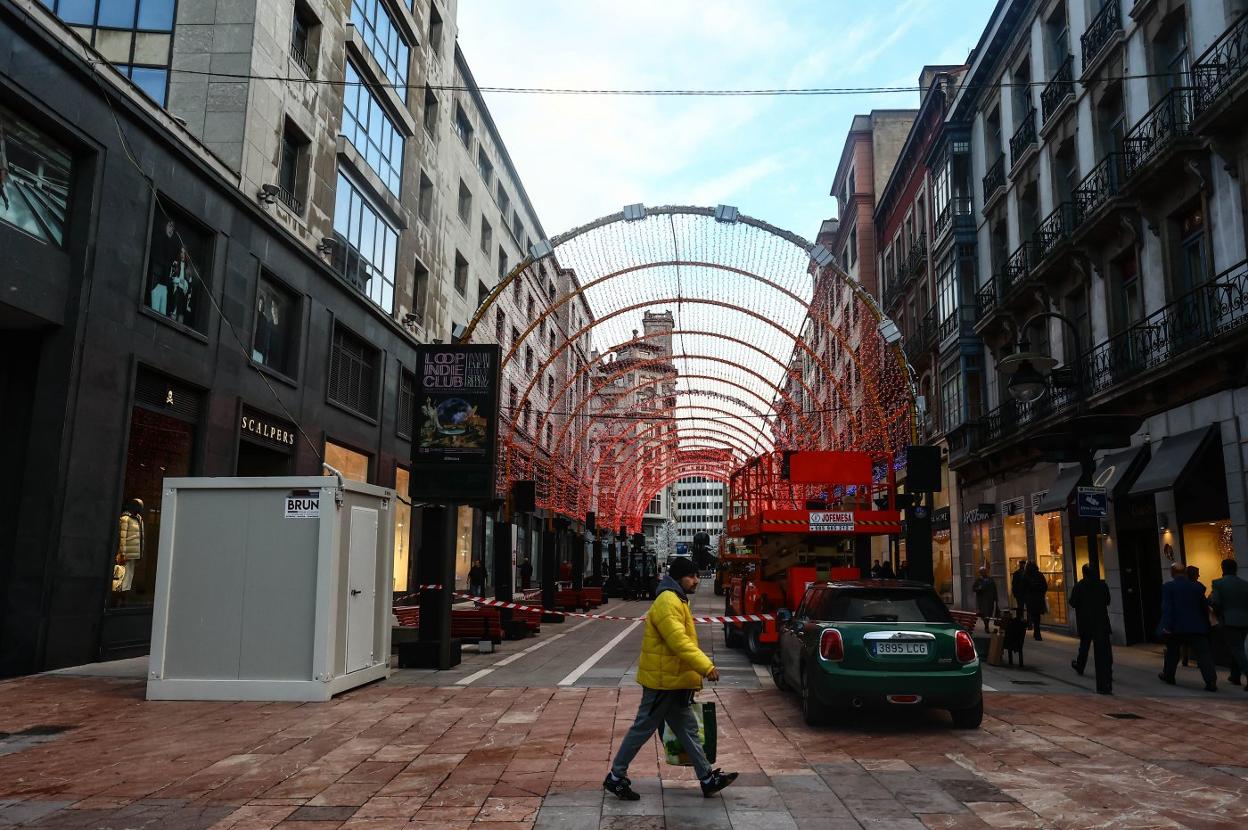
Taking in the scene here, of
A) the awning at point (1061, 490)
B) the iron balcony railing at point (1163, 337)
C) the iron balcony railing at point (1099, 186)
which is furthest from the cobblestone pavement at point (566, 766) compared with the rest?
the iron balcony railing at point (1099, 186)

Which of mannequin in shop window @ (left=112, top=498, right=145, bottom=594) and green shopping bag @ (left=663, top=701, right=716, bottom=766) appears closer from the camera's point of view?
green shopping bag @ (left=663, top=701, right=716, bottom=766)

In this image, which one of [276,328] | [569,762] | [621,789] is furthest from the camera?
[276,328]

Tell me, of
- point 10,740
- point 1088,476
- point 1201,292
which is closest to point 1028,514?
point 1201,292

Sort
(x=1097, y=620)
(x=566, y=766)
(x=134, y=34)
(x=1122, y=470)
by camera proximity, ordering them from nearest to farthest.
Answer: (x=566, y=766) → (x=1097, y=620) → (x=1122, y=470) → (x=134, y=34)

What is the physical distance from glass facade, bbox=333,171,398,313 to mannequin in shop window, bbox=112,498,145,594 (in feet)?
31.3

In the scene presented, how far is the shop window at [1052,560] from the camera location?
22.0m

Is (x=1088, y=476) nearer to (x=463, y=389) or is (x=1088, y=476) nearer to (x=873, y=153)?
(x=463, y=389)

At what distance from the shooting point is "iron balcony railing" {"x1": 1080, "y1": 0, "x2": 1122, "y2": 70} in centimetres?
1902

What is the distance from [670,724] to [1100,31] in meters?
19.9

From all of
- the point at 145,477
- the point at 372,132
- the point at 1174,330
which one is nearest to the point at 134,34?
the point at 372,132

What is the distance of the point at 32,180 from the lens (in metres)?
12.9

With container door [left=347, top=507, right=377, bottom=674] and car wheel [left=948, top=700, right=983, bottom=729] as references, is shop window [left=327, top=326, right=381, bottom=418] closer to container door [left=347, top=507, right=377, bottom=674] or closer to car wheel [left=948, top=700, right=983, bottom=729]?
container door [left=347, top=507, right=377, bottom=674]

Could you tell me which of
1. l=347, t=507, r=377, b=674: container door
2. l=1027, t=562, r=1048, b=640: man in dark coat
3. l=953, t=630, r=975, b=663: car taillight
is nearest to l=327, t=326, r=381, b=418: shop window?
l=347, t=507, r=377, b=674: container door

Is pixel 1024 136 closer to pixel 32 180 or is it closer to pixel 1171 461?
pixel 1171 461
